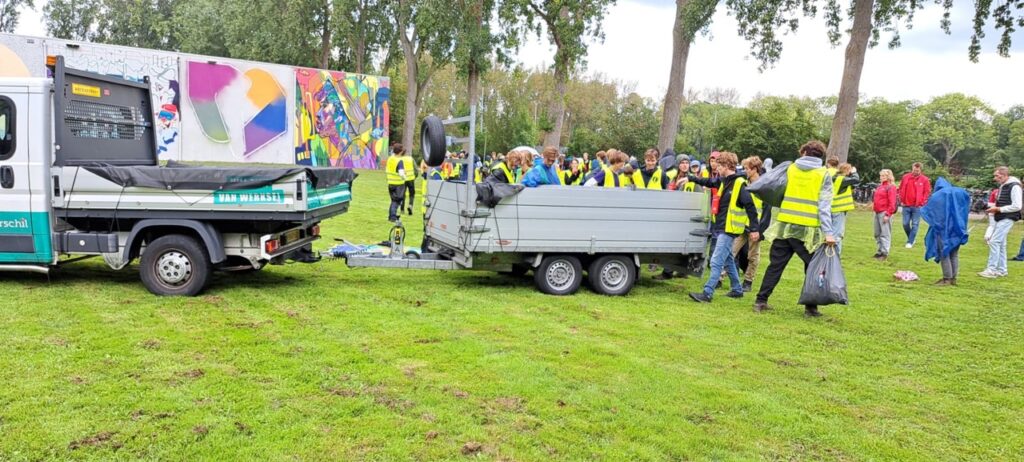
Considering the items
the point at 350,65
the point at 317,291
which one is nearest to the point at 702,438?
the point at 317,291

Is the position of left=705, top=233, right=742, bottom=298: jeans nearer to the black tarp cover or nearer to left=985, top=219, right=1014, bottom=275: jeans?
the black tarp cover

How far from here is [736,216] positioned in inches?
298

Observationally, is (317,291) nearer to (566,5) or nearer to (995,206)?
(995,206)

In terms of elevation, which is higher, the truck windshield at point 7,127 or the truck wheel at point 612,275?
the truck windshield at point 7,127

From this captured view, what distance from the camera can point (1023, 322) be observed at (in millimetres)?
7527

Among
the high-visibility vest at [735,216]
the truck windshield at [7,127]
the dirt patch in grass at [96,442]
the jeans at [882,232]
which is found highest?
the truck windshield at [7,127]

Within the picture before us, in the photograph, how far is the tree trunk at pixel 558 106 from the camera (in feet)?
74.9

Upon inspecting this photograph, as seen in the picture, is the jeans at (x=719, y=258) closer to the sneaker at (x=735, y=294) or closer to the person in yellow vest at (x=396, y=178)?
the sneaker at (x=735, y=294)

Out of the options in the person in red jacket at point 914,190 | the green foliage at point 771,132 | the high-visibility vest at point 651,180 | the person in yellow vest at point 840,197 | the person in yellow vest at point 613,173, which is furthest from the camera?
the green foliage at point 771,132

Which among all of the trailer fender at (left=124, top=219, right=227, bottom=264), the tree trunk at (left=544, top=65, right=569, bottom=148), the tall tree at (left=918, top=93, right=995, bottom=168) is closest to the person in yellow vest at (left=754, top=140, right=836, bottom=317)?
the trailer fender at (left=124, top=219, right=227, bottom=264)

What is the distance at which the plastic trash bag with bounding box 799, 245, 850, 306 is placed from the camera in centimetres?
688

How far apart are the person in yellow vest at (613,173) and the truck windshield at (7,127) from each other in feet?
20.8

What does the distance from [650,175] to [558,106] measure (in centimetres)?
1471

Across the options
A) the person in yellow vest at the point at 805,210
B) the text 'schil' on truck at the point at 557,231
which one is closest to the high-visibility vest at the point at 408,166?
the text 'schil' on truck at the point at 557,231
